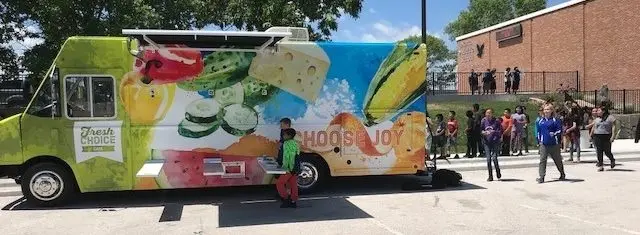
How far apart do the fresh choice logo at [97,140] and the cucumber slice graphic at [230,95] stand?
1.66 m

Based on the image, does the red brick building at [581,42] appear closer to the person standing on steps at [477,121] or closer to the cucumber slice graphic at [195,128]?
the person standing on steps at [477,121]

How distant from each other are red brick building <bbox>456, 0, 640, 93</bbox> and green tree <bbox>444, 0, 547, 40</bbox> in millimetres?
45143

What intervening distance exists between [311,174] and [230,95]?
2.06 metres

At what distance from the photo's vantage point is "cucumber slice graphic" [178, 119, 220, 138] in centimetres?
979

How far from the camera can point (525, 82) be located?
3691 centimetres

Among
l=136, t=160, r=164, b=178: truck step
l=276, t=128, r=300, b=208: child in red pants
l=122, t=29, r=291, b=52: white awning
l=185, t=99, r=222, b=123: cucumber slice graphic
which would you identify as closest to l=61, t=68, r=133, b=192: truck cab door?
l=136, t=160, r=164, b=178: truck step

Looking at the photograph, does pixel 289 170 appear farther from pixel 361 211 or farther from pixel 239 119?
pixel 239 119

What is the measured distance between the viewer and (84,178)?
31.2 ft

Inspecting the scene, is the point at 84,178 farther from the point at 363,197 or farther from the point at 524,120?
the point at 524,120

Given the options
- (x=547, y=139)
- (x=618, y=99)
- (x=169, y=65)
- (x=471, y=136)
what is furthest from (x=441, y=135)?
(x=618, y=99)

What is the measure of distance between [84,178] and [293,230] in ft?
12.9

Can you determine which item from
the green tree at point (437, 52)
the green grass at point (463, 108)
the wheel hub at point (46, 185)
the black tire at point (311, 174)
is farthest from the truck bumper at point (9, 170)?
the green tree at point (437, 52)

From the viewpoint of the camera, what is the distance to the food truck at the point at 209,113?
9.42 meters

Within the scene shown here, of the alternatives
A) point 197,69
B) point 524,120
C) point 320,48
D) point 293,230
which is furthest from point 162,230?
point 524,120
